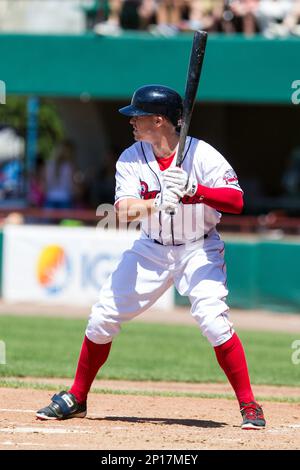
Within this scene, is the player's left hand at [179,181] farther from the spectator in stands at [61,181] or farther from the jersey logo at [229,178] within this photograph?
the spectator in stands at [61,181]

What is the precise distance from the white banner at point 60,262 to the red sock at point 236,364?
828 centimetres

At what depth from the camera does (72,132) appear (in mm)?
19625

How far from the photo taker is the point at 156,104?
19.6 feet

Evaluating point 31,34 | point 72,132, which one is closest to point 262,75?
point 31,34

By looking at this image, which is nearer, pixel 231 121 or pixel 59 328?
pixel 59 328

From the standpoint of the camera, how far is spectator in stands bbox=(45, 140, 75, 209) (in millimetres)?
16562

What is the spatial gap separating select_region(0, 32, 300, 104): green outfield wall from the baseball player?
9765 millimetres

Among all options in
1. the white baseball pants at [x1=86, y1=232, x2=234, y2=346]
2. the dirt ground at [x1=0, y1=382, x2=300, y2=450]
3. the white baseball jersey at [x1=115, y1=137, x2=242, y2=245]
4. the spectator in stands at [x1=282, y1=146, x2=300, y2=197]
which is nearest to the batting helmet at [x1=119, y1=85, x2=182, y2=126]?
the white baseball jersey at [x1=115, y1=137, x2=242, y2=245]

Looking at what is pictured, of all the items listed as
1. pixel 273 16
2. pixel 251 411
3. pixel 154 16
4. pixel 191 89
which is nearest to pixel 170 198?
pixel 191 89

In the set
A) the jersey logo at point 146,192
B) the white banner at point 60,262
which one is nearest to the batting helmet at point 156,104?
the jersey logo at point 146,192

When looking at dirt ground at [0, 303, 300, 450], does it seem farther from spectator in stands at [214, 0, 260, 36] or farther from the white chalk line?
spectator in stands at [214, 0, 260, 36]

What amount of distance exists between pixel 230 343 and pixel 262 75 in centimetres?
1054

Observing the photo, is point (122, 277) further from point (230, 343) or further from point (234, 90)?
point (234, 90)

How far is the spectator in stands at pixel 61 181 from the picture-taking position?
1656cm
